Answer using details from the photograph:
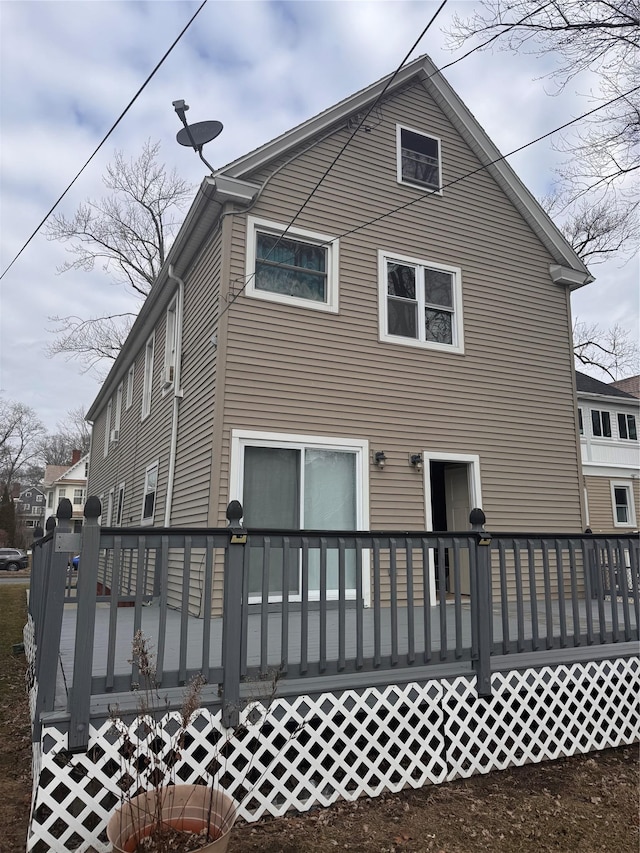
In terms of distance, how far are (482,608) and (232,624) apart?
5.90ft

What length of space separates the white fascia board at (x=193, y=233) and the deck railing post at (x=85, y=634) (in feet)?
17.0

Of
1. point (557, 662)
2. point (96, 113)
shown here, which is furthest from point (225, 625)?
point (96, 113)

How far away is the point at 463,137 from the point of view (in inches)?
371

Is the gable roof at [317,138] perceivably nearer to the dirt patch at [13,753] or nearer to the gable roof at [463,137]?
the gable roof at [463,137]

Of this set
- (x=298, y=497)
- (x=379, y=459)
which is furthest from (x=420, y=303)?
(x=298, y=497)

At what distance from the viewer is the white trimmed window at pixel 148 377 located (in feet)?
37.2

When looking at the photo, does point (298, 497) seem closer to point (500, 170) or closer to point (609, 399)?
point (500, 170)

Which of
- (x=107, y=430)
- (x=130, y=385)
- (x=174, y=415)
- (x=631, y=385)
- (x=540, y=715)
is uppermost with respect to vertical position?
(x=631, y=385)

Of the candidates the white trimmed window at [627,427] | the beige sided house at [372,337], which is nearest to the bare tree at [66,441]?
the white trimmed window at [627,427]

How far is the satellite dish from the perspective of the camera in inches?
280

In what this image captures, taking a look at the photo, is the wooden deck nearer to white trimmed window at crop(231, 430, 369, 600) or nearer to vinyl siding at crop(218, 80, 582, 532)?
white trimmed window at crop(231, 430, 369, 600)

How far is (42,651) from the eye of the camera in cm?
306

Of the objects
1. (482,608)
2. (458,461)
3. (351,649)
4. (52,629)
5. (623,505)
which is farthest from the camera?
(623,505)

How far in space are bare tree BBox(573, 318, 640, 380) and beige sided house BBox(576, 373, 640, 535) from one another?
7.69 ft
